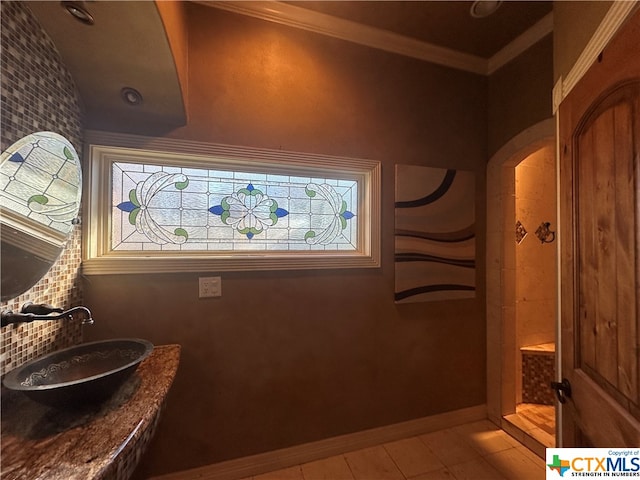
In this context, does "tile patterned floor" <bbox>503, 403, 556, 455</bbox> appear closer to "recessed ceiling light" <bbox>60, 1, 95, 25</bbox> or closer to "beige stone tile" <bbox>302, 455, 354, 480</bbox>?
"beige stone tile" <bbox>302, 455, 354, 480</bbox>

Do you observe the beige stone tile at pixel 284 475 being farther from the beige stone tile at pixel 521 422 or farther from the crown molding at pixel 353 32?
the crown molding at pixel 353 32

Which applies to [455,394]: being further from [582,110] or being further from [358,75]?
[358,75]

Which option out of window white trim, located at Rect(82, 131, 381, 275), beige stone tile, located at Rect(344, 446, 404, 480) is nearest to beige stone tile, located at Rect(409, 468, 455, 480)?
beige stone tile, located at Rect(344, 446, 404, 480)

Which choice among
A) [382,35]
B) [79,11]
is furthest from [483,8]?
[79,11]

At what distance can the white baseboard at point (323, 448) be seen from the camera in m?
1.54

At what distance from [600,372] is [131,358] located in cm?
178

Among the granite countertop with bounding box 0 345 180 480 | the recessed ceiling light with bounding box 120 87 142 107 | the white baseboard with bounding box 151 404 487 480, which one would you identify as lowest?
the white baseboard with bounding box 151 404 487 480

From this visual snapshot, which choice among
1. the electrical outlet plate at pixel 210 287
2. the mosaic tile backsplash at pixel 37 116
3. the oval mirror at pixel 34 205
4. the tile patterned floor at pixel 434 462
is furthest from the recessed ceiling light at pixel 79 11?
the tile patterned floor at pixel 434 462

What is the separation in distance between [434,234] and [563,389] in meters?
1.14

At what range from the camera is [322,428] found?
1739 millimetres

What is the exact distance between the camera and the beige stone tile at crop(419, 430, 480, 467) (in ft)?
5.66

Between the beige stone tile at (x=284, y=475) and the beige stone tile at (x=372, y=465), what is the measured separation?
327 mm

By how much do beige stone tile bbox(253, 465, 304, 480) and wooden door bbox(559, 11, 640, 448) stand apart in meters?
1.40

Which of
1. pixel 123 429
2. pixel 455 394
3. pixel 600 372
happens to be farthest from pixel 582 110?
pixel 455 394
